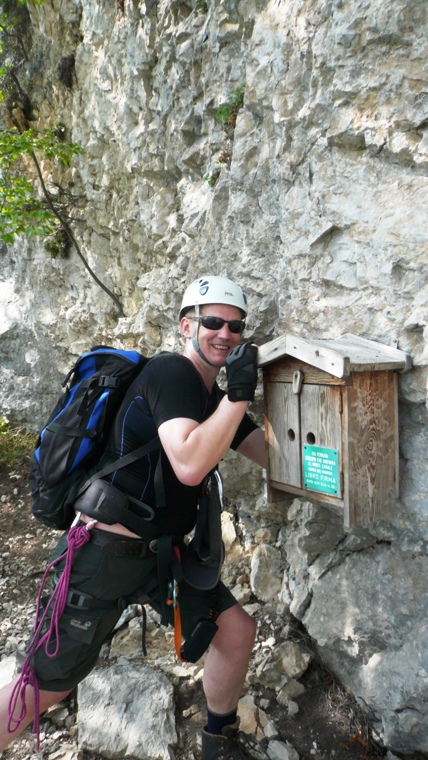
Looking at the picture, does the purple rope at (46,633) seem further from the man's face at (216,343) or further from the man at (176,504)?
the man's face at (216,343)

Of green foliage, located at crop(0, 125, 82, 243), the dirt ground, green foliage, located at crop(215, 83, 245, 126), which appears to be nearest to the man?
the dirt ground

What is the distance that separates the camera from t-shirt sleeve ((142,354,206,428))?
9.24 feet

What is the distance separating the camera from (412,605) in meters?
3.36

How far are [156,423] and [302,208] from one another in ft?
6.44

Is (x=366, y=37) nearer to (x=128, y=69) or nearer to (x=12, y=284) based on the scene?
(x=128, y=69)

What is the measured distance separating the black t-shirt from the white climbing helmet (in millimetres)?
478

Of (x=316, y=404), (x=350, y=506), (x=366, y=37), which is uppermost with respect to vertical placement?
(x=366, y=37)

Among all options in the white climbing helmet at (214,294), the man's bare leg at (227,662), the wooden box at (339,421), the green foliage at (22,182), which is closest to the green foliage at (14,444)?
the green foliage at (22,182)

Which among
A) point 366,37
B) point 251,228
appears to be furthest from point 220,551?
point 366,37

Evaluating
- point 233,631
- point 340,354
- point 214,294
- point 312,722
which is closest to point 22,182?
point 214,294

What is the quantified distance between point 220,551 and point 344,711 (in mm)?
1706

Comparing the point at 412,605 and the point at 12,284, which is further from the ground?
the point at 12,284

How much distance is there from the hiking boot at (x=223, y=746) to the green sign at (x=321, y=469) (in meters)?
1.79

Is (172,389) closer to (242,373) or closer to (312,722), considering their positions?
(242,373)
